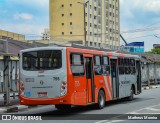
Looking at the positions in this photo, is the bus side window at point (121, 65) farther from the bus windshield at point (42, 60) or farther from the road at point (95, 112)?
the bus windshield at point (42, 60)

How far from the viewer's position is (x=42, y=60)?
53.0 ft

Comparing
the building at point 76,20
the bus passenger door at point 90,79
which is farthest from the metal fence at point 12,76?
the building at point 76,20

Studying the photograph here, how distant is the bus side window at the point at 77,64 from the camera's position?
1608 cm

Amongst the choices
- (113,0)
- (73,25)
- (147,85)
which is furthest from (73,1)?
(147,85)

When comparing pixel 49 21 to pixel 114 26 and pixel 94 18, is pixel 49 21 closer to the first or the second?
pixel 94 18

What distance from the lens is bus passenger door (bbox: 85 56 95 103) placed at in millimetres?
17312

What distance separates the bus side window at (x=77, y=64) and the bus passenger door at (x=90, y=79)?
521mm

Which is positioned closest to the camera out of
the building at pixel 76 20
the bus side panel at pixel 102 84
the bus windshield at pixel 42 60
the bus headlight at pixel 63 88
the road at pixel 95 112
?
the road at pixel 95 112

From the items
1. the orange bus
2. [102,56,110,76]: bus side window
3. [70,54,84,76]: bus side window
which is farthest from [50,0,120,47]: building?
[70,54,84,76]: bus side window

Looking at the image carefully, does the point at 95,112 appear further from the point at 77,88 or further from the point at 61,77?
the point at 61,77

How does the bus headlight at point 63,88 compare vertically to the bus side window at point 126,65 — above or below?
below

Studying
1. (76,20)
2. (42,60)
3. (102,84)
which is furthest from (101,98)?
(76,20)

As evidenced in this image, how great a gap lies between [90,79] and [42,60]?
2635 millimetres

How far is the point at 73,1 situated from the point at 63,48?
111 metres
